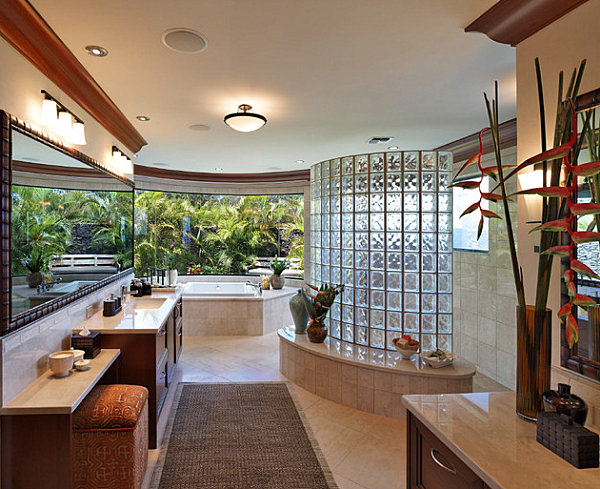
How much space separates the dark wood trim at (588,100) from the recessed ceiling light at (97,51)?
2549mm

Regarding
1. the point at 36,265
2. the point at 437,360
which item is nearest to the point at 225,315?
the point at 437,360

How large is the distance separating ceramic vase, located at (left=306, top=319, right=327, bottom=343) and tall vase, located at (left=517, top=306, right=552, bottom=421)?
8.16 ft

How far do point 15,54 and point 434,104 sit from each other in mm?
2970

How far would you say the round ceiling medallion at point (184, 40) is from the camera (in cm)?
218

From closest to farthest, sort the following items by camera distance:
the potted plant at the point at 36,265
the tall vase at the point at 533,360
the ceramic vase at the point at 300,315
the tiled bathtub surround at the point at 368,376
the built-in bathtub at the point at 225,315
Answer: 1. the tall vase at the point at 533,360
2. the potted plant at the point at 36,265
3. the tiled bathtub surround at the point at 368,376
4. the ceramic vase at the point at 300,315
5. the built-in bathtub at the point at 225,315

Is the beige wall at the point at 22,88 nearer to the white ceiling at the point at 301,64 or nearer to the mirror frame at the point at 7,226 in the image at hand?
the mirror frame at the point at 7,226

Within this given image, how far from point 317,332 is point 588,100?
9.66 feet

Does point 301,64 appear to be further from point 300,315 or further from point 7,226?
point 300,315

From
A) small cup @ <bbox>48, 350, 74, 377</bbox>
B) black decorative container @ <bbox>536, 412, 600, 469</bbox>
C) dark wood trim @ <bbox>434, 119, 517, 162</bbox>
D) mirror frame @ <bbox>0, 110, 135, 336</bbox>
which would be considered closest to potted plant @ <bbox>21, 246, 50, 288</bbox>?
mirror frame @ <bbox>0, 110, 135, 336</bbox>

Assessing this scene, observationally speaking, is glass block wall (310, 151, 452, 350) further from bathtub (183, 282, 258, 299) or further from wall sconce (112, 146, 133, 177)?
bathtub (183, 282, 258, 299)

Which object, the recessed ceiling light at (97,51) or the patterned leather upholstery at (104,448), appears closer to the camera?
the patterned leather upholstery at (104,448)

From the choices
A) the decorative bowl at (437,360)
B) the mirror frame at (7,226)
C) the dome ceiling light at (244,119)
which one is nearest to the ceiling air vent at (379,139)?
the dome ceiling light at (244,119)

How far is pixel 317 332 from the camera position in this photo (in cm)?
395

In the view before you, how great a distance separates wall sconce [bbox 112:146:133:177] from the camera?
12.7 feet
